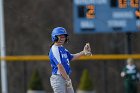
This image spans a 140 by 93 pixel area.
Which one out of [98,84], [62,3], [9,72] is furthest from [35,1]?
[98,84]

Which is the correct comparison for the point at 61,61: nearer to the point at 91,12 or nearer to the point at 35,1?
the point at 91,12

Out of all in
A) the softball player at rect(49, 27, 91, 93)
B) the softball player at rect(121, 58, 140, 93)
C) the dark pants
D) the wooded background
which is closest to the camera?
the softball player at rect(49, 27, 91, 93)

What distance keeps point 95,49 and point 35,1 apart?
287 cm

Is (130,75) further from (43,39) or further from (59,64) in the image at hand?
(59,64)

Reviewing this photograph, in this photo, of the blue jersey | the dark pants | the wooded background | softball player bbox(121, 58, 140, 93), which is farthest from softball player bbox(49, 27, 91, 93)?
the wooded background

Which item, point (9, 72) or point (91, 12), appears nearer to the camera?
point (91, 12)

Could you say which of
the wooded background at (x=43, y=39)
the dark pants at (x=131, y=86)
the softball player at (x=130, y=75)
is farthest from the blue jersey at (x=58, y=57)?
the wooded background at (x=43, y=39)

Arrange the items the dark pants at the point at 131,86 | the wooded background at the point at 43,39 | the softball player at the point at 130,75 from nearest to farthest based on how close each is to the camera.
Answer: the softball player at the point at 130,75
the dark pants at the point at 131,86
the wooded background at the point at 43,39

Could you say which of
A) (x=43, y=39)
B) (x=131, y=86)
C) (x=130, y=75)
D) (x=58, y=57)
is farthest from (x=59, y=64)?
(x=43, y=39)

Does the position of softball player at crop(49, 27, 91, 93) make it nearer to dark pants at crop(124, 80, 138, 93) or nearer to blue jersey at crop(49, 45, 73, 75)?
blue jersey at crop(49, 45, 73, 75)

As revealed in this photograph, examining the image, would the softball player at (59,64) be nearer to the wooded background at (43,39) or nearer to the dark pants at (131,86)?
the dark pants at (131,86)

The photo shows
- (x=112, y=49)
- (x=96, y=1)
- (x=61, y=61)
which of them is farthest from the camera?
(x=112, y=49)

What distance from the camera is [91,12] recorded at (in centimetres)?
1870

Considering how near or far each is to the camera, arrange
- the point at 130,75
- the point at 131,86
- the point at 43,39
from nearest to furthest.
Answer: the point at 130,75
the point at 131,86
the point at 43,39
